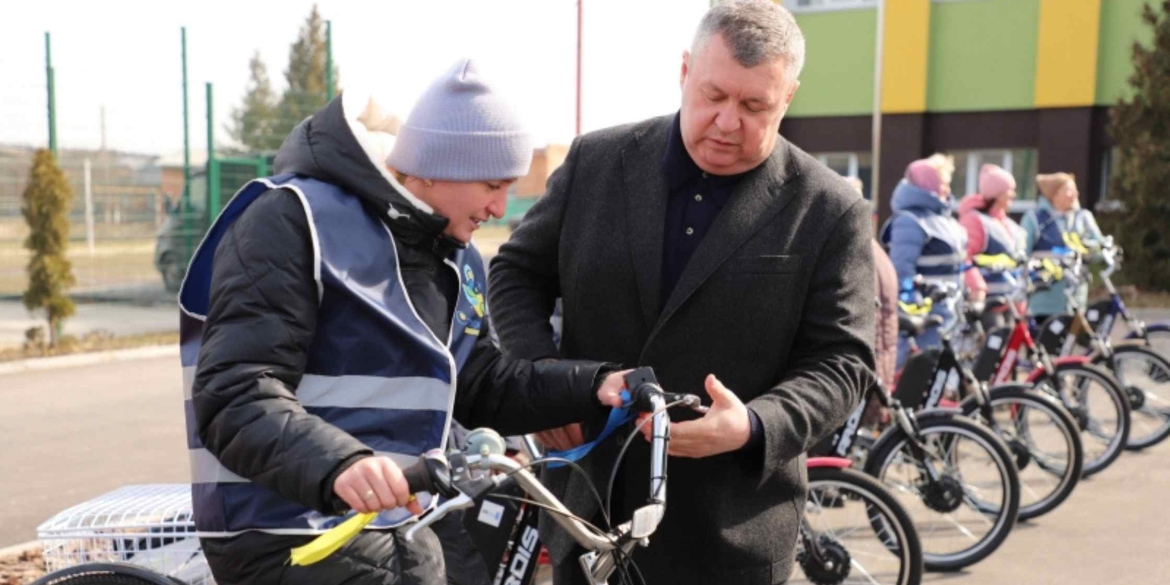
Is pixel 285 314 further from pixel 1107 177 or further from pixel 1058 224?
pixel 1107 177

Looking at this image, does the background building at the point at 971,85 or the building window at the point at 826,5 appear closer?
the background building at the point at 971,85

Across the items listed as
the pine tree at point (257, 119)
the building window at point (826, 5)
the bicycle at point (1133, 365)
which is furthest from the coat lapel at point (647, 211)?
the building window at point (826, 5)

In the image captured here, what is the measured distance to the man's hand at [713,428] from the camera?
229 cm

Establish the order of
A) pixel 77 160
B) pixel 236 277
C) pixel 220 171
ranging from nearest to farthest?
pixel 236 277, pixel 77 160, pixel 220 171

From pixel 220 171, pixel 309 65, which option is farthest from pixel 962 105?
pixel 220 171

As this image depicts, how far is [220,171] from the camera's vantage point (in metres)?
14.8

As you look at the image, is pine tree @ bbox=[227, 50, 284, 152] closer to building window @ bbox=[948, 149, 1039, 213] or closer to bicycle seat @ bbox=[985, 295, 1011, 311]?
bicycle seat @ bbox=[985, 295, 1011, 311]

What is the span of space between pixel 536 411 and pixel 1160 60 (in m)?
17.9

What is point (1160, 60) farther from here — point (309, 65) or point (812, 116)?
point (309, 65)

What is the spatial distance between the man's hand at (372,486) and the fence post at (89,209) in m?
12.5

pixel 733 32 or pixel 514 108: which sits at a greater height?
pixel 733 32

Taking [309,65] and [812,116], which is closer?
[309,65]

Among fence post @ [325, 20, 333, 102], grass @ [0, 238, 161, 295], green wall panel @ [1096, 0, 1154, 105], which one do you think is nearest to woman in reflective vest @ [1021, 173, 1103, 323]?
fence post @ [325, 20, 333, 102]

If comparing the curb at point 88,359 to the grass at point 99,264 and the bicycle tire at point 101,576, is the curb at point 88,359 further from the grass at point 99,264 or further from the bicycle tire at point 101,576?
the bicycle tire at point 101,576
